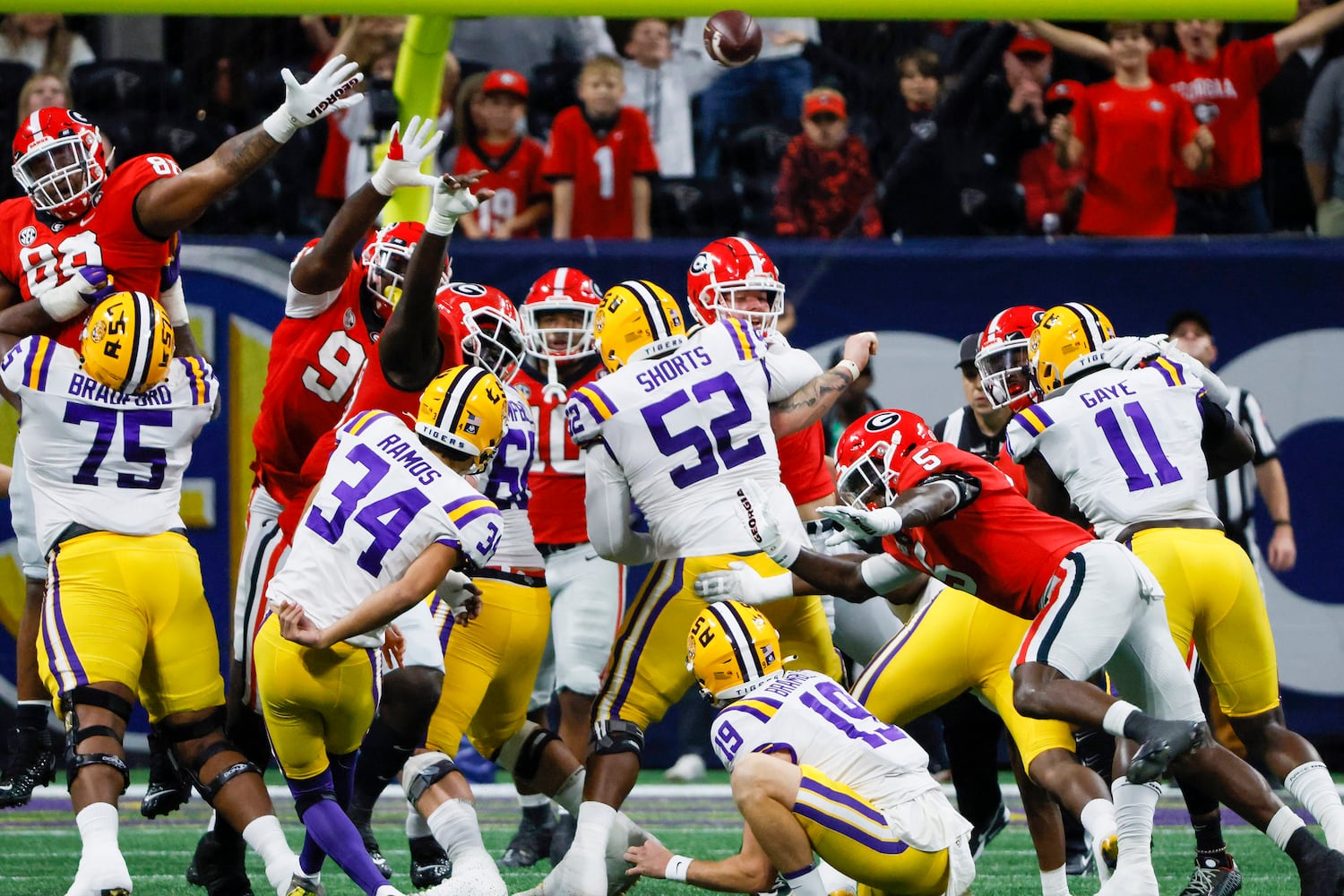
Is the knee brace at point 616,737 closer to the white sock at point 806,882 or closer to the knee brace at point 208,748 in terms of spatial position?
the white sock at point 806,882

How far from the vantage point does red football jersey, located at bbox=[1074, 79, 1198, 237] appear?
9469 millimetres

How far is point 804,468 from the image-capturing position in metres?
6.83

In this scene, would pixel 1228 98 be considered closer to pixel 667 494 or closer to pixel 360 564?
pixel 667 494

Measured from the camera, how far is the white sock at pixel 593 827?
538 cm

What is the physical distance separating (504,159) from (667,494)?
4.45 metres

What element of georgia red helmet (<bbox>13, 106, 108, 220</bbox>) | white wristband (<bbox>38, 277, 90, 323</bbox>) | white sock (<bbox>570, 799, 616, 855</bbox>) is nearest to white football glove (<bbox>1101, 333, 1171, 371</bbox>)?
white sock (<bbox>570, 799, 616, 855</bbox>)

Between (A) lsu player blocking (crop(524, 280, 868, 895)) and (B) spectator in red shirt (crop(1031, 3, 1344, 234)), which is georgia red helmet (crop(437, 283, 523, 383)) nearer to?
(A) lsu player blocking (crop(524, 280, 868, 895))

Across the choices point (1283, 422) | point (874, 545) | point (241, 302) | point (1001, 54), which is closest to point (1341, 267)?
point (1283, 422)

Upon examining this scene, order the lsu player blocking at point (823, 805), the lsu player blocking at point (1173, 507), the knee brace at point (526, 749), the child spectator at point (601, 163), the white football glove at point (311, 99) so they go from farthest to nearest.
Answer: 1. the child spectator at point (601, 163)
2. the knee brace at point (526, 749)
3. the white football glove at point (311, 99)
4. the lsu player blocking at point (1173, 507)
5. the lsu player blocking at point (823, 805)

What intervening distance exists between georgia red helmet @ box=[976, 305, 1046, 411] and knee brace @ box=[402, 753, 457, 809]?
7.86 ft

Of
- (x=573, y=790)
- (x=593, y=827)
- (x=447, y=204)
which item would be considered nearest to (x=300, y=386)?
(x=447, y=204)

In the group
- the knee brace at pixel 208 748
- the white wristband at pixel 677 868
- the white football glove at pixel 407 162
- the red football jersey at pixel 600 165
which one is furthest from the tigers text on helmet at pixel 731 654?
the red football jersey at pixel 600 165

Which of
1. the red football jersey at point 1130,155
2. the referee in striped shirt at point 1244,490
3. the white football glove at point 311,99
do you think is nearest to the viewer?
the white football glove at point 311,99

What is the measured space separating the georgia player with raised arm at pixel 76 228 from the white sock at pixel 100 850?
824mm
